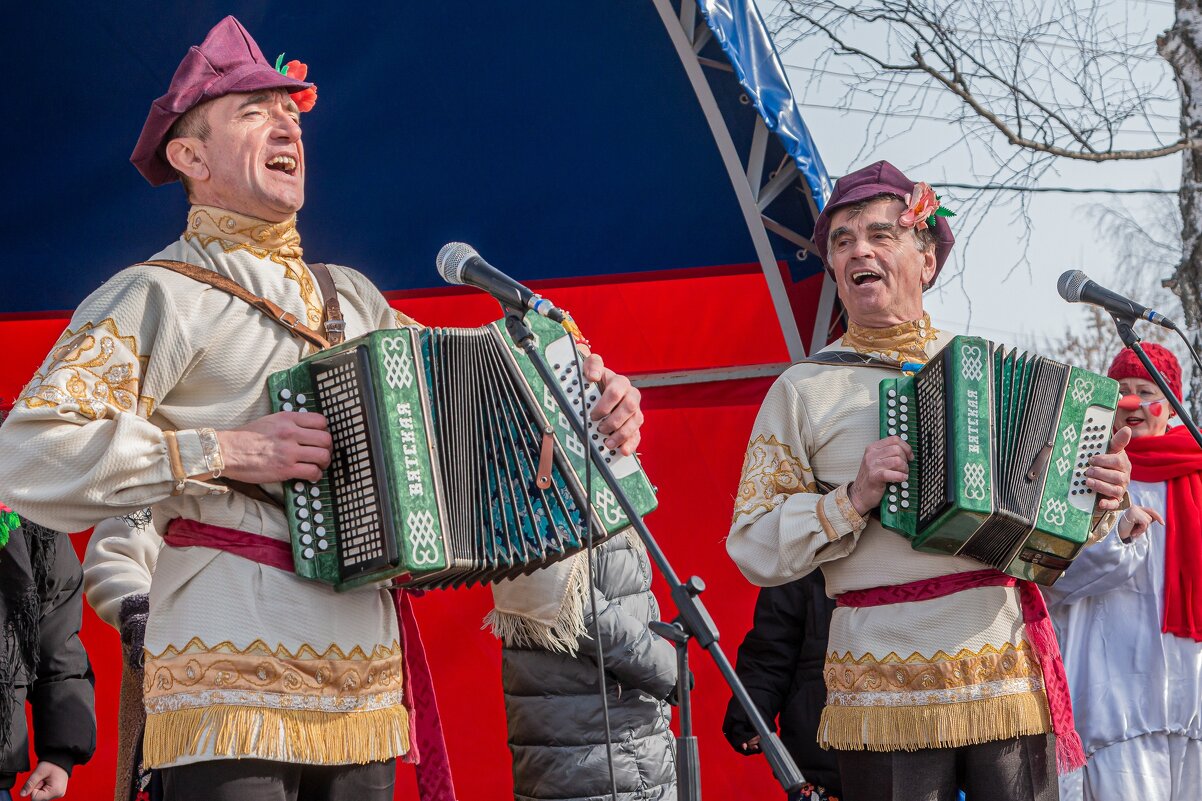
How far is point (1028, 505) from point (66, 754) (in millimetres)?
2376

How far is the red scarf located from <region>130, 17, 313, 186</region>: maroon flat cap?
3133 millimetres

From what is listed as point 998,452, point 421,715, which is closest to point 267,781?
point 421,715

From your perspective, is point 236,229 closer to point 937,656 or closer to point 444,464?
point 444,464

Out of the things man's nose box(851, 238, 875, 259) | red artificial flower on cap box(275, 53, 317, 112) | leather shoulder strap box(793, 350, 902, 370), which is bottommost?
leather shoulder strap box(793, 350, 902, 370)

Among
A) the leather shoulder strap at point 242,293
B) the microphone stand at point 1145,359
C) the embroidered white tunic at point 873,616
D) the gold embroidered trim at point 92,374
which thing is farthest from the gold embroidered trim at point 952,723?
the gold embroidered trim at point 92,374

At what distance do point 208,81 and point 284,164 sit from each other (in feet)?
0.71

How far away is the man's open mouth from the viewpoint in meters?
2.72

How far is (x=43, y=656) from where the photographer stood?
339cm

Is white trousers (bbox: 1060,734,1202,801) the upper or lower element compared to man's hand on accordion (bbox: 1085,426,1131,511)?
lower

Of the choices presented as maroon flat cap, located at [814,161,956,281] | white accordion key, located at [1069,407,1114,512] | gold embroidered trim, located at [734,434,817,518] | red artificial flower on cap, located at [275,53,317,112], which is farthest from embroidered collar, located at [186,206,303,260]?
white accordion key, located at [1069,407,1114,512]

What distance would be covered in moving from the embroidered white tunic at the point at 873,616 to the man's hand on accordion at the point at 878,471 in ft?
0.11

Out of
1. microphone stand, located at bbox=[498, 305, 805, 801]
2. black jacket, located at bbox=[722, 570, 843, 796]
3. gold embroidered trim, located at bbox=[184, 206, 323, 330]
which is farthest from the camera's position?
black jacket, located at bbox=[722, 570, 843, 796]

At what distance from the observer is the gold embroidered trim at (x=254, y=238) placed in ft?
8.81

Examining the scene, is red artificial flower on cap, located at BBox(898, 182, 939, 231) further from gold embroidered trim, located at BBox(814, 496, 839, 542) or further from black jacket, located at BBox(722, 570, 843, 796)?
black jacket, located at BBox(722, 570, 843, 796)
